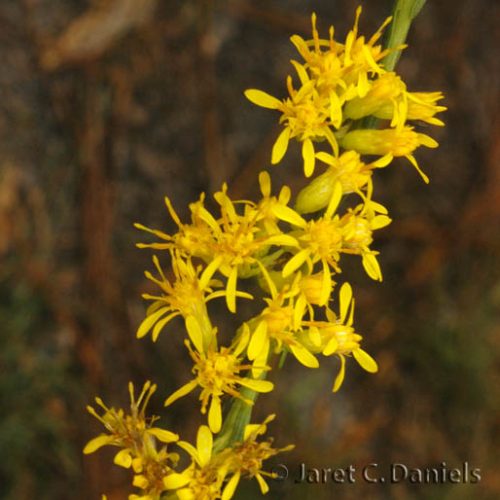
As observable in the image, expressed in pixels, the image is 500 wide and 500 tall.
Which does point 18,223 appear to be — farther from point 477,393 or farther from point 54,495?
point 477,393

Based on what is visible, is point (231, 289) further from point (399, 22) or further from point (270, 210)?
point (399, 22)

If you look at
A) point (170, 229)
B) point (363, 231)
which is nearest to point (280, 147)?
point (363, 231)

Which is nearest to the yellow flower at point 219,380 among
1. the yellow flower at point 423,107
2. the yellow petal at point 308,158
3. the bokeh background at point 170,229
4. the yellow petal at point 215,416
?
the yellow petal at point 215,416

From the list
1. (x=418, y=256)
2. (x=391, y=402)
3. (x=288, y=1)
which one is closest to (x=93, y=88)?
(x=288, y=1)

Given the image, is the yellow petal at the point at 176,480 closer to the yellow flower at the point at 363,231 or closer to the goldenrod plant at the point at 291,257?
the goldenrod plant at the point at 291,257

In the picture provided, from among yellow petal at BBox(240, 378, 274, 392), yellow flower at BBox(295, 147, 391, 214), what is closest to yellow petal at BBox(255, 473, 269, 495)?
yellow petal at BBox(240, 378, 274, 392)

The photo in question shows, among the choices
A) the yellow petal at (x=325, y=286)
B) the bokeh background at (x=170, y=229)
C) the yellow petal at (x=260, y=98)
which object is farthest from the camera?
the bokeh background at (x=170, y=229)
